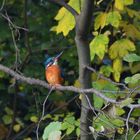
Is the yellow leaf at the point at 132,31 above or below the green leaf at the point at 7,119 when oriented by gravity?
above

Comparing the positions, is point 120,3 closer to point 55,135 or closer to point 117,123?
point 117,123

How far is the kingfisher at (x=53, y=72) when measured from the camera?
316 cm

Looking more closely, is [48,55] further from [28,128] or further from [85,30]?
[85,30]

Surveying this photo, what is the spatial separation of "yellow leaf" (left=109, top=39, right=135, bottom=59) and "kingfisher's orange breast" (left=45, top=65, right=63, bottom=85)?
491mm

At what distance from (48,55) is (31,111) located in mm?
549

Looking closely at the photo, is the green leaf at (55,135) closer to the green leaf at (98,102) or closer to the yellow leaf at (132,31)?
the green leaf at (98,102)

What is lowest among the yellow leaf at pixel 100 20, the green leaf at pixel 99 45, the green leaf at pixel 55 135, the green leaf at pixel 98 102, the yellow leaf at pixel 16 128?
the yellow leaf at pixel 16 128

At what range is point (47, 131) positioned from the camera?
167 cm

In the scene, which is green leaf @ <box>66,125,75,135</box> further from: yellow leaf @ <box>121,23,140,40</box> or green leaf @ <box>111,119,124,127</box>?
yellow leaf @ <box>121,23,140,40</box>

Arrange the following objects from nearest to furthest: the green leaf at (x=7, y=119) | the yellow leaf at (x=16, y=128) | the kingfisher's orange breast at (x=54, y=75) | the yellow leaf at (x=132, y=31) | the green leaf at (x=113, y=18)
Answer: the green leaf at (x=113, y=18)
the yellow leaf at (x=132, y=31)
the kingfisher's orange breast at (x=54, y=75)
the green leaf at (x=7, y=119)
the yellow leaf at (x=16, y=128)

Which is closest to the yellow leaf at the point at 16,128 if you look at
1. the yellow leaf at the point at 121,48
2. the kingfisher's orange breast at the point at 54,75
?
the kingfisher's orange breast at the point at 54,75

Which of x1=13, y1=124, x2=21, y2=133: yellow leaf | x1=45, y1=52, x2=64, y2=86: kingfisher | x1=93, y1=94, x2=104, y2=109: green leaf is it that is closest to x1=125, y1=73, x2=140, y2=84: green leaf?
x1=93, y1=94, x2=104, y2=109: green leaf

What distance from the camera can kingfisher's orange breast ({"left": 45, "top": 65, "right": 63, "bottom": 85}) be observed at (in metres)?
3.15

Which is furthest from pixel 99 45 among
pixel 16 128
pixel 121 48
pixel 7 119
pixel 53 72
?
pixel 16 128
